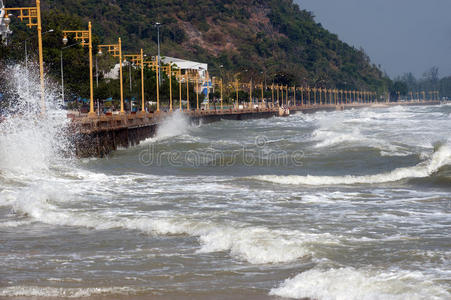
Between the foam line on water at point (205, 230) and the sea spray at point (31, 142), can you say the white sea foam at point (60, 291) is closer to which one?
the foam line on water at point (205, 230)

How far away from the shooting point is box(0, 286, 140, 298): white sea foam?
889 centimetres

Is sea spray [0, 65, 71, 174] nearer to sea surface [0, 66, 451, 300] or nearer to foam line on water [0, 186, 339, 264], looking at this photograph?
sea surface [0, 66, 451, 300]

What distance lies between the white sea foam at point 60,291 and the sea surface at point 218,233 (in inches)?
0.9

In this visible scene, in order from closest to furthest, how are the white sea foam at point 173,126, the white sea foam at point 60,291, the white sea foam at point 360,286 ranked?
the white sea foam at point 360,286 < the white sea foam at point 60,291 < the white sea foam at point 173,126

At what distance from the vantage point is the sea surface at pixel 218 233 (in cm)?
921

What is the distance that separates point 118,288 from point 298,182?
1304cm

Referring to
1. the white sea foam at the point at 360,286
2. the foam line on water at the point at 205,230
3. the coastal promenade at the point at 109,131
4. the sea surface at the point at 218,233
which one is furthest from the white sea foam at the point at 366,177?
the white sea foam at the point at 360,286

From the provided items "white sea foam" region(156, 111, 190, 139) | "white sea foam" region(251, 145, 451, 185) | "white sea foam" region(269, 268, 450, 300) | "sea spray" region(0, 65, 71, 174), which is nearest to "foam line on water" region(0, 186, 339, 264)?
"white sea foam" region(269, 268, 450, 300)

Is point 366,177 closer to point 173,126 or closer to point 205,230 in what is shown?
point 205,230

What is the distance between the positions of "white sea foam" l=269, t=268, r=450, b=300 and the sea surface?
0.07 ft

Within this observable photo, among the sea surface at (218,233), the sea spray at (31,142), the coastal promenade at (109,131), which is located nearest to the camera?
the sea surface at (218,233)

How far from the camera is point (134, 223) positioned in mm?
13578

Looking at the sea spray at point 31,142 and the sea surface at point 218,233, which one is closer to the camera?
the sea surface at point 218,233

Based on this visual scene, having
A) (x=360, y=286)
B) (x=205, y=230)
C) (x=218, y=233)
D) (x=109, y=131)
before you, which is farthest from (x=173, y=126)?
(x=360, y=286)
